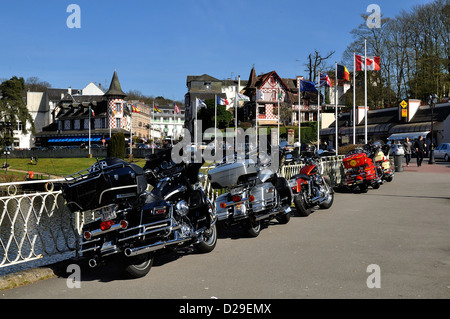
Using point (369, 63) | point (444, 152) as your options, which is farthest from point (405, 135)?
point (369, 63)

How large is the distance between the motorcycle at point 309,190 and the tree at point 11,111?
→ 62857mm

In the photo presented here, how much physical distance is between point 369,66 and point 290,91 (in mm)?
62003

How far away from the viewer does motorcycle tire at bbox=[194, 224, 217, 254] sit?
730cm

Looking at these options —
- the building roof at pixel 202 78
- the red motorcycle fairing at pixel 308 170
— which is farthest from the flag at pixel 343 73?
the building roof at pixel 202 78

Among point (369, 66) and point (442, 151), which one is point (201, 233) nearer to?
point (369, 66)

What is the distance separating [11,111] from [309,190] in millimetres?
65068

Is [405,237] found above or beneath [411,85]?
beneath

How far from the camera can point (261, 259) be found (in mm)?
6902

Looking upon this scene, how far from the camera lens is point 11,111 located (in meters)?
66.9

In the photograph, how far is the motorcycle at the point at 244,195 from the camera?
27.3ft

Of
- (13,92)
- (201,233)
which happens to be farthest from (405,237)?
(13,92)

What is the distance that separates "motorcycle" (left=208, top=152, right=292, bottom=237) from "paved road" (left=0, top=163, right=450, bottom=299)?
40 centimetres

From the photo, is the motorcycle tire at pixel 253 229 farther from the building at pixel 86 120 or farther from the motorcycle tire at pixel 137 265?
the building at pixel 86 120

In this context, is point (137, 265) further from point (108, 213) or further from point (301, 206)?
point (301, 206)
